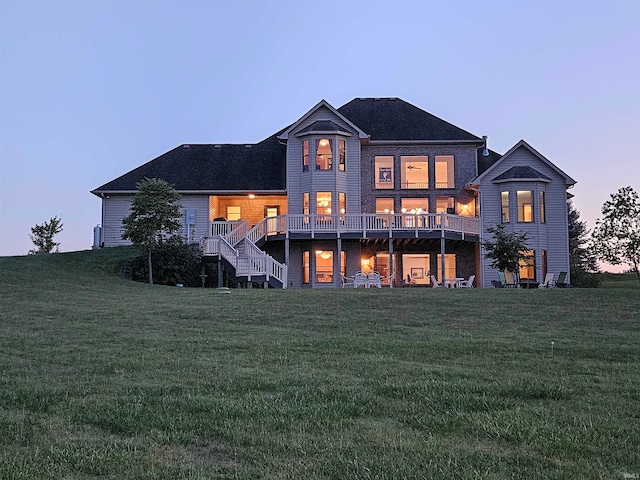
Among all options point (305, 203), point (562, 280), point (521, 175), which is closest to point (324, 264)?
point (305, 203)

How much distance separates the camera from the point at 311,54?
388ft

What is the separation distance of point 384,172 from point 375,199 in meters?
1.64

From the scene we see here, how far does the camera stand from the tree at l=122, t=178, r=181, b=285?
2506 centimetres

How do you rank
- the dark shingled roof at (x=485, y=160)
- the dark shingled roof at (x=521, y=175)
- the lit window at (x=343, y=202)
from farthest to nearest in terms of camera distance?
the dark shingled roof at (x=485, y=160) → the lit window at (x=343, y=202) → the dark shingled roof at (x=521, y=175)

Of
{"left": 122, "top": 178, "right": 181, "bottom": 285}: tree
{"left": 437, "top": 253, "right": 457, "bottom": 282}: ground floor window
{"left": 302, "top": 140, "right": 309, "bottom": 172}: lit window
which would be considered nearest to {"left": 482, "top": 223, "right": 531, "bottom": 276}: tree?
{"left": 437, "top": 253, "right": 457, "bottom": 282}: ground floor window

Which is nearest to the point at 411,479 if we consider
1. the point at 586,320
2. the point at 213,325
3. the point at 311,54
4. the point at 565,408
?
the point at 565,408

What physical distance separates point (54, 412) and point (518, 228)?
28.2 m

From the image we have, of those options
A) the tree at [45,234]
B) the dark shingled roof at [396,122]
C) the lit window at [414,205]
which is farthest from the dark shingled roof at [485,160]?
the tree at [45,234]

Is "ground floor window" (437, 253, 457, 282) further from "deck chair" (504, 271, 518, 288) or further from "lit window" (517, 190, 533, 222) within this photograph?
"deck chair" (504, 271, 518, 288)

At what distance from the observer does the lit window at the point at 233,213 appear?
34.5 metres

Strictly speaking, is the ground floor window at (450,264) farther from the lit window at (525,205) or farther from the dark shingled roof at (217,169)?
the dark shingled roof at (217,169)

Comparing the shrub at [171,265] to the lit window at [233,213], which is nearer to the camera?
the shrub at [171,265]

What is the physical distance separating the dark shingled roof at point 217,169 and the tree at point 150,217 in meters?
6.11

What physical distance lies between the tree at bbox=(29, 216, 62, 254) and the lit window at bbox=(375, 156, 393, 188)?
2384 centimetres
